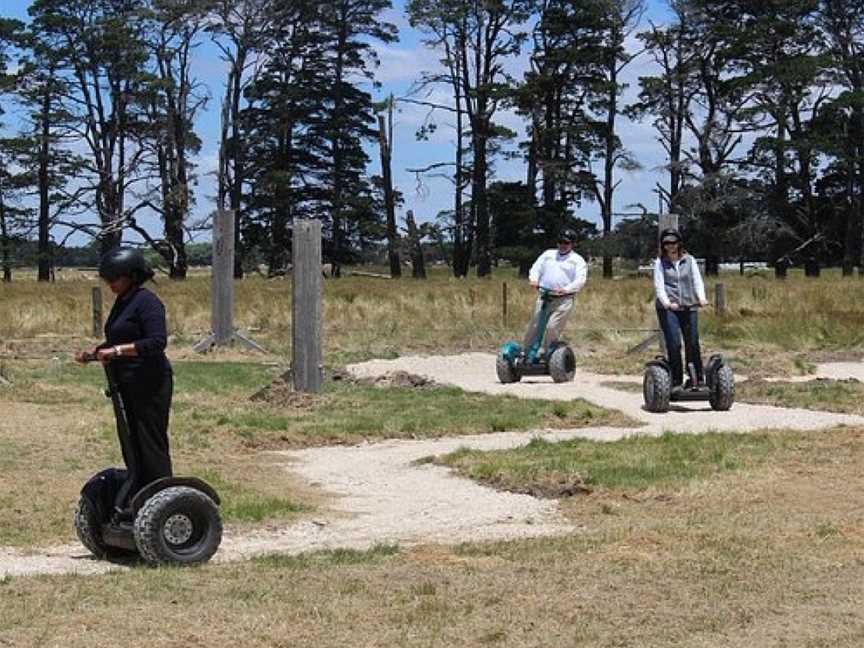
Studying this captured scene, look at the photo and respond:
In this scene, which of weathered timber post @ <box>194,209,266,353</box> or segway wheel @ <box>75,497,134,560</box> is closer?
segway wheel @ <box>75,497,134,560</box>

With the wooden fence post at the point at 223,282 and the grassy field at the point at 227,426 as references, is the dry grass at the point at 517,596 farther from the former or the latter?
the wooden fence post at the point at 223,282

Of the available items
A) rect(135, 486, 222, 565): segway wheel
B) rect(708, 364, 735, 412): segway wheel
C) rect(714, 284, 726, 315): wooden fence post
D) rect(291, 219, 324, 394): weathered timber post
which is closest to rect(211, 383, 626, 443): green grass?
rect(291, 219, 324, 394): weathered timber post

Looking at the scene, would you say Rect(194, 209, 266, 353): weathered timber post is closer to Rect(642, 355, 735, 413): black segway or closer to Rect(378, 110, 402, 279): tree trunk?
Rect(642, 355, 735, 413): black segway

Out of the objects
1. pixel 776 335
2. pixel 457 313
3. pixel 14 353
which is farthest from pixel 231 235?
pixel 776 335

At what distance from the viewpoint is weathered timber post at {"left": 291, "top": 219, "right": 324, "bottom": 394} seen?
556 inches

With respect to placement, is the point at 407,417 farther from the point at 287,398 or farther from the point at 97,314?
the point at 97,314

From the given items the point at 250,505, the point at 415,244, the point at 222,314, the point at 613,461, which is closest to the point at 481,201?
the point at 415,244

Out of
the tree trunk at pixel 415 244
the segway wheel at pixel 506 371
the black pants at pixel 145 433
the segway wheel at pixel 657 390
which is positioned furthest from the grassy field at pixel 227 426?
the tree trunk at pixel 415 244

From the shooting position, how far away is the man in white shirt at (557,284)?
602 inches

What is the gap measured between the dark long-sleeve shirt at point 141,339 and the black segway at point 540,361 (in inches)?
357

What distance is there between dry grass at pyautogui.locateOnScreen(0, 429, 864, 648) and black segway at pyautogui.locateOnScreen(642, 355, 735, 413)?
5.21m

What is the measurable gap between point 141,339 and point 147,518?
2.71 feet

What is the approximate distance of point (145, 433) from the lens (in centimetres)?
639

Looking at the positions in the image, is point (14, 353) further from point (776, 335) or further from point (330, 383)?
point (776, 335)
